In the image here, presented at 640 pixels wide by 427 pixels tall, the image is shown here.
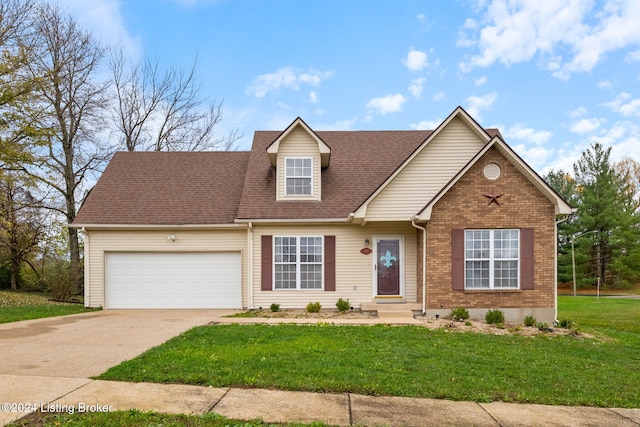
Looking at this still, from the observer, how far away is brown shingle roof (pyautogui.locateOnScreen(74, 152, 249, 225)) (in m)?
14.4

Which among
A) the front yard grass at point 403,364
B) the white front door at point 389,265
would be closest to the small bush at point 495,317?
the front yard grass at point 403,364

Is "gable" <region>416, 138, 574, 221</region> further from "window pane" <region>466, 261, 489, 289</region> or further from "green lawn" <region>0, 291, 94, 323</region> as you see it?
"green lawn" <region>0, 291, 94, 323</region>

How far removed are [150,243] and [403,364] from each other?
1065cm

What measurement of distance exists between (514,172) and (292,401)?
979 cm

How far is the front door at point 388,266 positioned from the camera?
45.1 feet

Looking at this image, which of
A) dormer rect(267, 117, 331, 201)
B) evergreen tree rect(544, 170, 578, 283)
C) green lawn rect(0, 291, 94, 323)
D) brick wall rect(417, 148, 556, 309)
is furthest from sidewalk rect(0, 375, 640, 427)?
evergreen tree rect(544, 170, 578, 283)

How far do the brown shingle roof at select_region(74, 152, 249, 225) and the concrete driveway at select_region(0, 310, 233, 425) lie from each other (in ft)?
10.7

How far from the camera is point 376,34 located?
592 inches

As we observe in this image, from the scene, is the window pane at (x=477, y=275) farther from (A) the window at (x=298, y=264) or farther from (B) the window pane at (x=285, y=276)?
(B) the window pane at (x=285, y=276)

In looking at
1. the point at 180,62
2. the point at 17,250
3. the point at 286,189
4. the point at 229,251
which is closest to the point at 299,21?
the point at 286,189

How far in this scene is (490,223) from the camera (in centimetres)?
1202

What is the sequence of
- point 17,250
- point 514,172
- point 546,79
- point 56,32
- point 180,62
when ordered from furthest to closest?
point 180,62 → point 17,250 → point 56,32 → point 546,79 → point 514,172

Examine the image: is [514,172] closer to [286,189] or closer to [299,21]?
[286,189]

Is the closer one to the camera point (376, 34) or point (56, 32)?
point (376, 34)
